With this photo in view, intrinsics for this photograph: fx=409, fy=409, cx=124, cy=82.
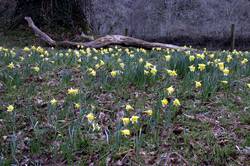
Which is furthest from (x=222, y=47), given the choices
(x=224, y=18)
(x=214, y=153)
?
(x=214, y=153)

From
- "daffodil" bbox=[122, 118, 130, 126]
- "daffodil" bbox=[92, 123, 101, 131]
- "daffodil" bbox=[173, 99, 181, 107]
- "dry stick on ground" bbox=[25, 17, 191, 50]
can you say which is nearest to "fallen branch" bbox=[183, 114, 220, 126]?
"daffodil" bbox=[173, 99, 181, 107]

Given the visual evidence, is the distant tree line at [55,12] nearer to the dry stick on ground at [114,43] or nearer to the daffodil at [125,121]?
the dry stick on ground at [114,43]

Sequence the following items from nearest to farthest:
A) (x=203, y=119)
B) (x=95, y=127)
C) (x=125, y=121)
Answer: (x=125, y=121), (x=95, y=127), (x=203, y=119)

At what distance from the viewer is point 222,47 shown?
17.0 m

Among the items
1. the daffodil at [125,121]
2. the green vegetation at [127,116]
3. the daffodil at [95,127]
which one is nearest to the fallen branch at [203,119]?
the green vegetation at [127,116]

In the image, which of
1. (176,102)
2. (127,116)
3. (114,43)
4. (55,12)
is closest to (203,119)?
(176,102)

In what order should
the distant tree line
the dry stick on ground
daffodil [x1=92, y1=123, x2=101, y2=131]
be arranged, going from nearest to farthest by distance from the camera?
daffodil [x1=92, y1=123, x2=101, y2=131]
the dry stick on ground
the distant tree line

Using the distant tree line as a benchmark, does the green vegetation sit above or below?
below

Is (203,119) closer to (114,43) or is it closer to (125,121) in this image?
(125,121)

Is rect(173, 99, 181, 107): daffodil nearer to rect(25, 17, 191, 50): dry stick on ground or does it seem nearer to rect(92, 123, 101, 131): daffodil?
rect(92, 123, 101, 131): daffodil

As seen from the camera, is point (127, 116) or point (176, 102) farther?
point (127, 116)

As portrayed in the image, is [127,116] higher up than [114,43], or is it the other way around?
[114,43]

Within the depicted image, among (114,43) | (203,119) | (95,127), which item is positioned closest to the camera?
(95,127)

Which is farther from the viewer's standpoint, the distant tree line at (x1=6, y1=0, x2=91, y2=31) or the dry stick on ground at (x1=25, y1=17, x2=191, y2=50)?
the distant tree line at (x1=6, y1=0, x2=91, y2=31)
